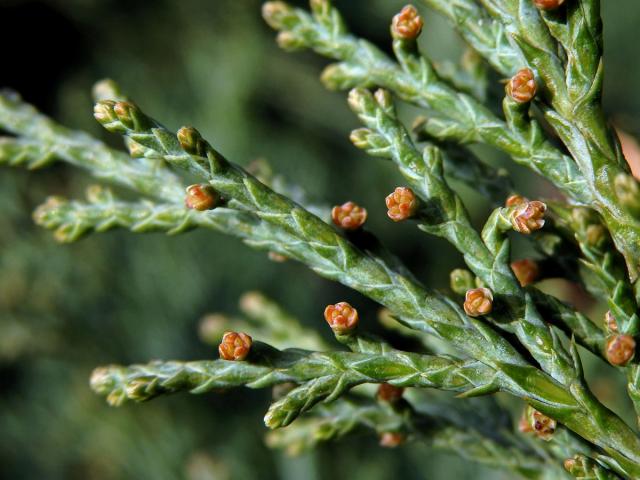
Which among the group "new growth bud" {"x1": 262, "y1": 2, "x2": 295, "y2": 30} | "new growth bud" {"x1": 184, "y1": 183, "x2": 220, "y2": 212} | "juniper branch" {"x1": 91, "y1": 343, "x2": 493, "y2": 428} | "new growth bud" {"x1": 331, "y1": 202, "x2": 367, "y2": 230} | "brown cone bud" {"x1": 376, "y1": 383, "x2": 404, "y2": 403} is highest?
"new growth bud" {"x1": 262, "y1": 2, "x2": 295, "y2": 30}

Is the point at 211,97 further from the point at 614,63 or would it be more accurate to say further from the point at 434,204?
the point at 434,204

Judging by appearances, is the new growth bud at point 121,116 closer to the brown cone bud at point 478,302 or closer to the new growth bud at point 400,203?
the new growth bud at point 400,203

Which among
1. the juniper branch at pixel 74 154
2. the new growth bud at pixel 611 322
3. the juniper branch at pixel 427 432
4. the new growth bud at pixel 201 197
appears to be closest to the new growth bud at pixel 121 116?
the new growth bud at pixel 201 197

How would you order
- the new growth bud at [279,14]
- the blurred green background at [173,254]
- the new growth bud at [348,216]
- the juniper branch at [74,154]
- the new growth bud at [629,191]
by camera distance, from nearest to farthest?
the new growth bud at [629,191], the new growth bud at [348,216], the juniper branch at [74,154], the new growth bud at [279,14], the blurred green background at [173,254]

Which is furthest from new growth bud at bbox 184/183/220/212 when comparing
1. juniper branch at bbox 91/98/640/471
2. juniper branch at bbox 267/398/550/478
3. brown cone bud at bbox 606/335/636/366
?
brown cone bud at bbox 606/335/636/366

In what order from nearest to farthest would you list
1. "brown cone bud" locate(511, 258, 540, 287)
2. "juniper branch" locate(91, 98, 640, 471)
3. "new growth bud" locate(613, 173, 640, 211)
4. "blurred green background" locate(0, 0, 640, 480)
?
1. "new growth bud" locate(613, 173, 640, 211)
2. "juniper branch" locate(91, 98, 640, 471)
3. "brown cone bud" locate(511, 258, 540, 287)
4. "blurred green background" locate(0, 0, 640, 480)

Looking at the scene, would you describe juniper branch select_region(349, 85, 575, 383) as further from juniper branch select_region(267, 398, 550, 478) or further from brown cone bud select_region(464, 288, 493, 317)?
juniper branch select_region(267, 398, 550, 478)

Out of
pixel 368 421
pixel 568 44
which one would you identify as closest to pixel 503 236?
pixel 568 44
